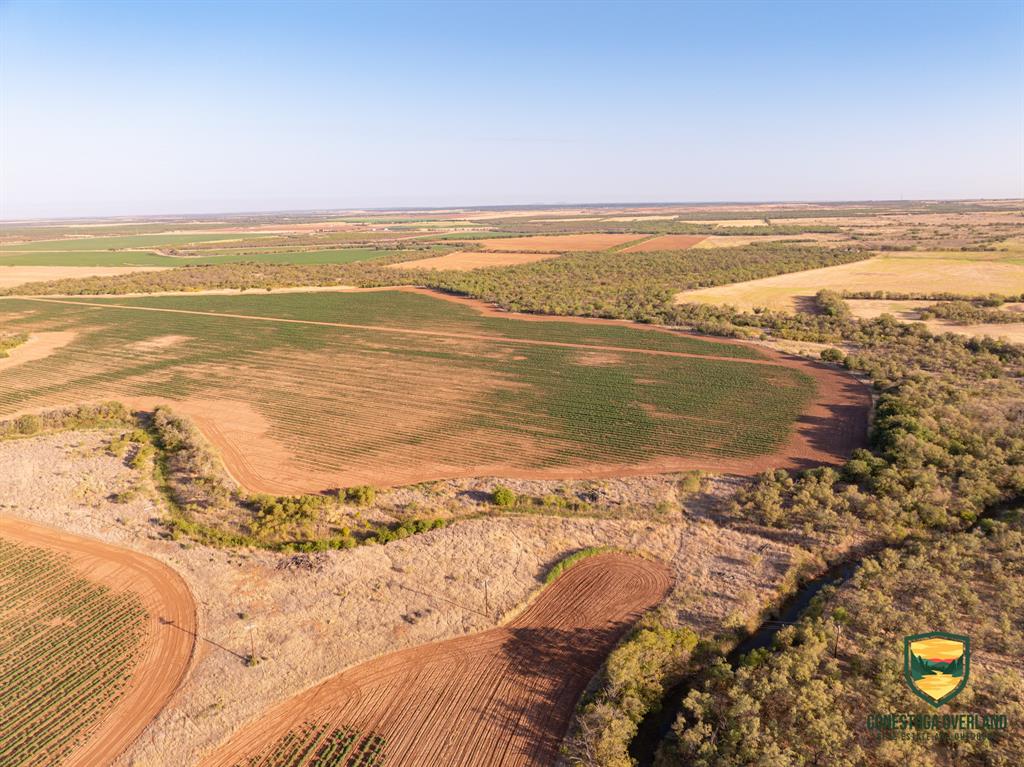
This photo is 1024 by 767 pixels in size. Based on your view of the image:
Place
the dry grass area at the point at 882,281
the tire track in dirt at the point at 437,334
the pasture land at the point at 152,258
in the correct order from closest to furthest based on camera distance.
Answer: the tire track in dirt at the point at 437,334 → the dry grass area at the point at 882,281 → the pasture land at the point at 152,258

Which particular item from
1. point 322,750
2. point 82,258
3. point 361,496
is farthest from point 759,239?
point 82,258

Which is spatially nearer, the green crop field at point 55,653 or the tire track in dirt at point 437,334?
the green crop field at point 55,653

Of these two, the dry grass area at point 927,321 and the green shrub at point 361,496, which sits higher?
the dry grass area at point 927,321

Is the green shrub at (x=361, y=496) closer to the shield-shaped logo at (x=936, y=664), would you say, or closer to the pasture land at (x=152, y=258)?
the shield-shaped logo at (x=936, y=664)

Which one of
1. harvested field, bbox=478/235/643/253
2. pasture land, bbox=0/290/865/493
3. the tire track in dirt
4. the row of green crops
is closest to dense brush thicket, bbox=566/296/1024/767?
pasture land, bbox=0/290/865/493

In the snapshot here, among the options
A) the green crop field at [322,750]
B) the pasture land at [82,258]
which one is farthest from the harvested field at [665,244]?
the green crop field at [322,750]

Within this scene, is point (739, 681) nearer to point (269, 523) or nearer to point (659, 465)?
point (659, 465)

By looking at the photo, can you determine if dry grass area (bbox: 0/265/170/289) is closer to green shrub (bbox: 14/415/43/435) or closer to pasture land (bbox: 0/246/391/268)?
pasture land (bbox: 0/246/391/268)
